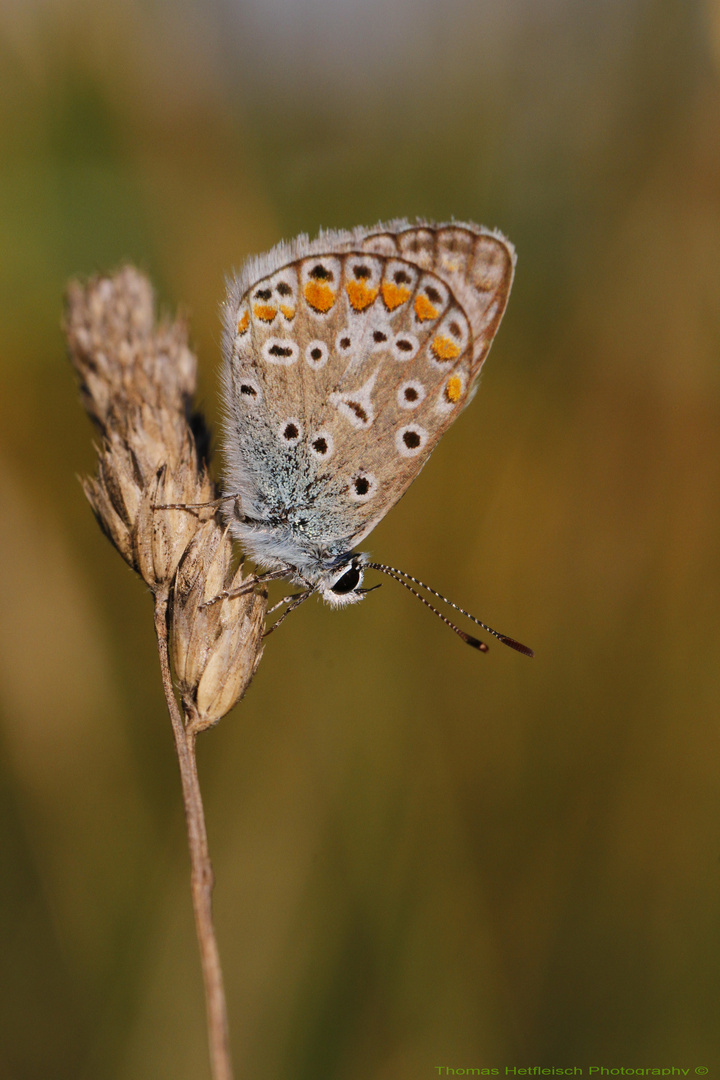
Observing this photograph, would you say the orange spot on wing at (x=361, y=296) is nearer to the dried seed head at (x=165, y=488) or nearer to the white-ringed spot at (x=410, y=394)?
the white-ringed spot at (x=410, y=394)

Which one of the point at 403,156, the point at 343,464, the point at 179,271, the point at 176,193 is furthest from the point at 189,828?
the point at 403,156

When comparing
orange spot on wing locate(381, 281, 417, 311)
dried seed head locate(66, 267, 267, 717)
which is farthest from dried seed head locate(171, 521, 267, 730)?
orange spot on wing locate(381, 281, 417, 311)

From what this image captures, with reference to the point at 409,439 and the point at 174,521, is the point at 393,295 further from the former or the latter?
the point at 174,521

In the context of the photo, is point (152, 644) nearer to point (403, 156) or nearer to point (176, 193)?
point (176, 193)

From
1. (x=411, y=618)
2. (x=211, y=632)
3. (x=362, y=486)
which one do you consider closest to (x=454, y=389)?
(x=362, y=486)

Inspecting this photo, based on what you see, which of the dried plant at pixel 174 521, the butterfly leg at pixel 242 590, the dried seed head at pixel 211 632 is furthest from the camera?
the butterfly leg at pixel 242 590

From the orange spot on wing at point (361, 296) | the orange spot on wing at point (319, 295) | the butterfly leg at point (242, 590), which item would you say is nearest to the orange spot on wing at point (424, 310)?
the orange spot on wing at point (361, 296)
